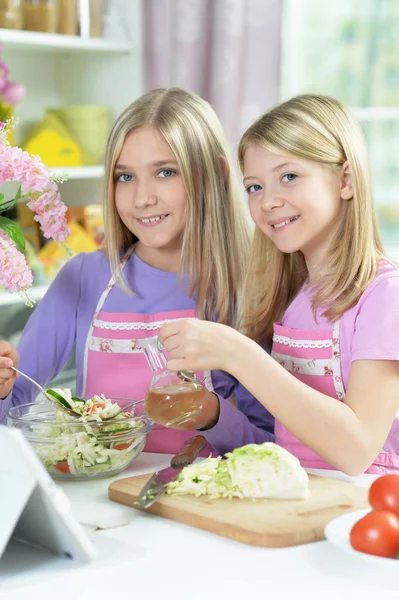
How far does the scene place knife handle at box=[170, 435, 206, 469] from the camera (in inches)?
53.6

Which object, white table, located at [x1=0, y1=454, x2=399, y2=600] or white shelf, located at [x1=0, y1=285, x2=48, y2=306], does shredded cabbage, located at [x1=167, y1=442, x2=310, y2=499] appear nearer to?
white table, located at [x1=0, y1=454, x2=399, y2=600]

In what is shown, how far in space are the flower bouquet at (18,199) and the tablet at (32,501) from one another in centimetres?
42

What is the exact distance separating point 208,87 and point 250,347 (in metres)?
2.09

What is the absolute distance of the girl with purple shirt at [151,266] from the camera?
1805 mm

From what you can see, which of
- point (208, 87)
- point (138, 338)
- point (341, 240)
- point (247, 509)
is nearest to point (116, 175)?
point (138, 338)

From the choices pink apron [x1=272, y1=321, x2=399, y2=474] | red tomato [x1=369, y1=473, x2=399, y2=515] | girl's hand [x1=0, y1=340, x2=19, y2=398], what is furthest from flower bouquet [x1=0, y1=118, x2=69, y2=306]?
red tomato [x1=369, y1=473, x2=399, y2=515]

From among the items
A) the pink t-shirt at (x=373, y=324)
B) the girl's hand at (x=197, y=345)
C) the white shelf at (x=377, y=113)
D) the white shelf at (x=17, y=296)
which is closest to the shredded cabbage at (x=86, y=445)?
the girl's hand at (x=197, y=345)

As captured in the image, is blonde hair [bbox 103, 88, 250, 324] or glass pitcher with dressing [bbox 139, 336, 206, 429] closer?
glass pitcher with dressing [bbox 139, 336, 206, 429]

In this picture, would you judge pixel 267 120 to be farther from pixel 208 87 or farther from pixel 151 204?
pixel 208 87

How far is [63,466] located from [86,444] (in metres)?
0.05

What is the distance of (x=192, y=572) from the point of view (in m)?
1.01

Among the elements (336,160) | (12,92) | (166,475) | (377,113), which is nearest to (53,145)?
(12,92)

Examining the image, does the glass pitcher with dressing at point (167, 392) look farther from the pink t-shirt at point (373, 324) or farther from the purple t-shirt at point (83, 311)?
the purple t-shirt at point (83, 311)

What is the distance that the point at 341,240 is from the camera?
5.48 feet
